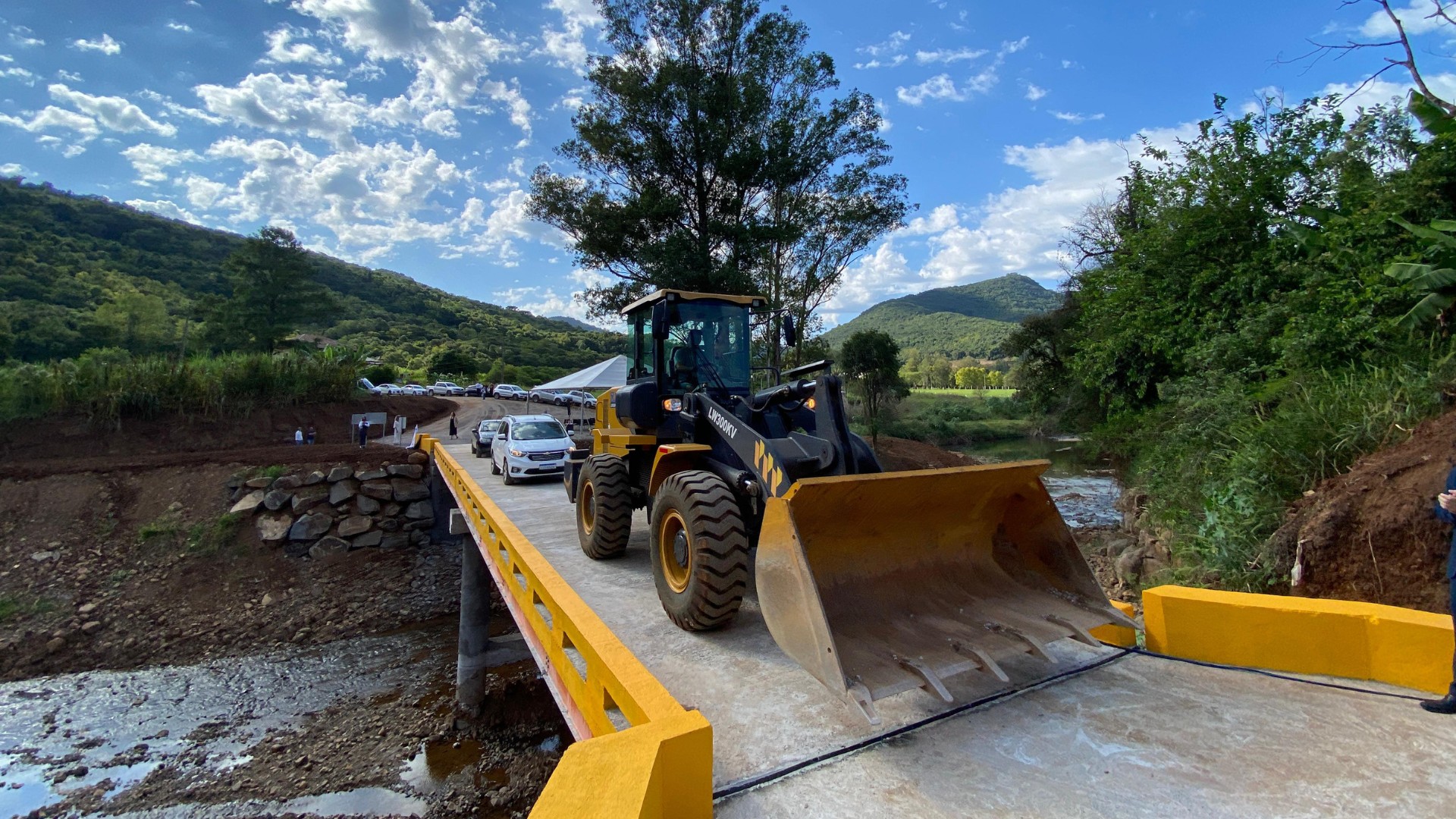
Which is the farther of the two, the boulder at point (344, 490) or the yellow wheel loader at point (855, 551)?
the boulder at point (344, 490)

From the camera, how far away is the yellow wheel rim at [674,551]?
154 inches

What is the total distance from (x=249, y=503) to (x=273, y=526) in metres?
0.83

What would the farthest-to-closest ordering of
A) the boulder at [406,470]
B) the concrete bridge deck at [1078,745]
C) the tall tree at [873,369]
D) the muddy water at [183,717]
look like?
1. the tall tree at [873,369]
2. the boulder at [406,470]
3. the muddy water at [183,717]
4. the concrete bridge deck at [1078,745]

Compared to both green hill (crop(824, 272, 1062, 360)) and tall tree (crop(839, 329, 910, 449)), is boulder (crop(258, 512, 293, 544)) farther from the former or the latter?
green hill (crop(824, 272, 1062, 360))

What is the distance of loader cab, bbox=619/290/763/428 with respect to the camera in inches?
221

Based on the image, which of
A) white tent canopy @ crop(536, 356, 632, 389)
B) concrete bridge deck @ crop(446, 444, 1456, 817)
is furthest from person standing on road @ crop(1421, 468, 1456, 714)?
white tent canopy @ crop(536, 356, 632, 389)

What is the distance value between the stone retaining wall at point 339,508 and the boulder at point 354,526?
0.04ft

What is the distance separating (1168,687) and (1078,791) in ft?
4.11

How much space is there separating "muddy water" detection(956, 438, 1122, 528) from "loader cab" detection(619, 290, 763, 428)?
9.08 ft

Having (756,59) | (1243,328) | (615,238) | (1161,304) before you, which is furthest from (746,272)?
(1243,328)

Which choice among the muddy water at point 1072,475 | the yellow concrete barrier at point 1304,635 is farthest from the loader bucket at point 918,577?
the muddy water at point 1072,475

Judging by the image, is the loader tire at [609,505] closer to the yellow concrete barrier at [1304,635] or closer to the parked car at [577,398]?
the yellow concrete barrier at [1304,635]

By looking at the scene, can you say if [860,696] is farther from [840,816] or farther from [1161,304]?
[1161,304]

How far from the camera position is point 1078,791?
2.42 m
